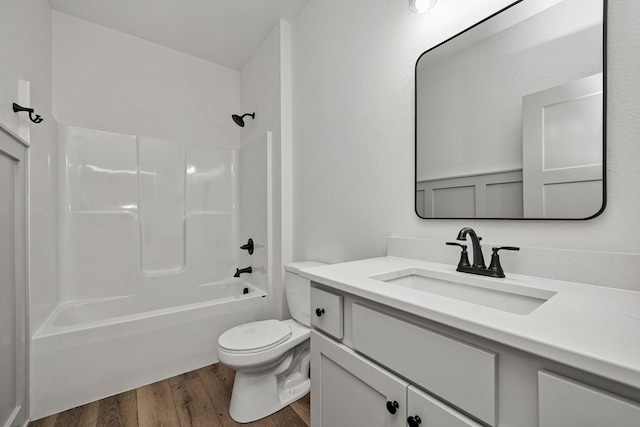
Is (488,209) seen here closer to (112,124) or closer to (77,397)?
(77,397)

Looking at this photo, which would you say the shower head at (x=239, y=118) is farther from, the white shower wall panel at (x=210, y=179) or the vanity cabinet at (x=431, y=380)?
the vanity cabinet at (x=431, y=380)

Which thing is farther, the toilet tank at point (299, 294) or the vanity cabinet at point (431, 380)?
the toilet tank at point (299, 294)

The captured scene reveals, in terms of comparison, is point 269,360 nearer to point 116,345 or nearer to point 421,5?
point 116,345

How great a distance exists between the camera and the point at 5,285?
127 centimetres

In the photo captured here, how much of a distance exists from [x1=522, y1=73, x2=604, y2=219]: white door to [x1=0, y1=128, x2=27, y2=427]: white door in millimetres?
2142

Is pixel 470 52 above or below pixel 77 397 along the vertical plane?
above

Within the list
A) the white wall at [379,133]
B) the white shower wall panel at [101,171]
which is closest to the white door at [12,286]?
the white shower wall panel at [101,171]

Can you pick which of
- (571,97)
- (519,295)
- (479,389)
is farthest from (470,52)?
(479,389)

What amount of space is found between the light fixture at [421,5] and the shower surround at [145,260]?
4.80 ft

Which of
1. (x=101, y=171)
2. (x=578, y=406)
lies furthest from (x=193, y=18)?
(x=578, y=406)

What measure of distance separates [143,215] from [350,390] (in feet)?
7.63

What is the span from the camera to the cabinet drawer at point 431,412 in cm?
59

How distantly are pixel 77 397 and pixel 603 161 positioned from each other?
8.58 ft

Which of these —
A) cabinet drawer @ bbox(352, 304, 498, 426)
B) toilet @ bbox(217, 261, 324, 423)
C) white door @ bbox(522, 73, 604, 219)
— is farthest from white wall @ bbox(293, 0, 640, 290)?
cabinet drawer @ bbox(352, 304, 498, 426)
